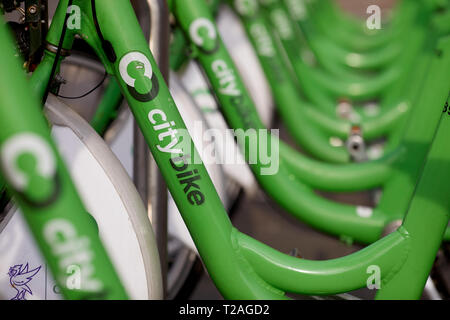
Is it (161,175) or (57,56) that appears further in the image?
(161,175)

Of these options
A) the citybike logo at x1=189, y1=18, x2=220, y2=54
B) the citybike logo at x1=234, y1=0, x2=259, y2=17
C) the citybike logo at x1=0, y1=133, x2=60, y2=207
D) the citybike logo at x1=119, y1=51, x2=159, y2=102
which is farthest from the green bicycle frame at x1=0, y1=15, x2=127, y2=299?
the citybike logo at x1=234, y1=0, x2=259, y2=17

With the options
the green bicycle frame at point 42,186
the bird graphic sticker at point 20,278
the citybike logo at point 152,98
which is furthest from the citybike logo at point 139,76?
the bird graphic sticker at point 20,278

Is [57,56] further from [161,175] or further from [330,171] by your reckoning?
[330,171]

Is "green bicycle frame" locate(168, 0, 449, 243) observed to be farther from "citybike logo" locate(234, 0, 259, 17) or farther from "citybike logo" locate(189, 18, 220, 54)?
"citybike logo" locate(234, 0, 259, 17)

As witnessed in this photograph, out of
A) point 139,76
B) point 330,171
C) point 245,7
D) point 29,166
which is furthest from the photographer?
point 245,7

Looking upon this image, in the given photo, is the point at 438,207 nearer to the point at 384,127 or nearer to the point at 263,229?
the point at 263,229

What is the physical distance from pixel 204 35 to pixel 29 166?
24.3 inches

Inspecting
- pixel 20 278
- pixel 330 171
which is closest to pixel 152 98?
pixel 20 278

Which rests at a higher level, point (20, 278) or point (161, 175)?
point (161, 175)

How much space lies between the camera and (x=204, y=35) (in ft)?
3.77

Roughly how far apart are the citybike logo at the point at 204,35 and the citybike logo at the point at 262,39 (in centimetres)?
61

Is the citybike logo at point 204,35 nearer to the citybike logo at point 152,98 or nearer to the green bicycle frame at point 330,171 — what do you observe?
the green bicycle frame at point 330,171

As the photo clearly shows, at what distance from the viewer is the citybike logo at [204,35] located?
1.14 meters

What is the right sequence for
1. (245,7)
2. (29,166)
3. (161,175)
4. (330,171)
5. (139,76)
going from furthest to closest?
(245,7) < (330,171) < (161,175) < (139,76) < (29,166)
